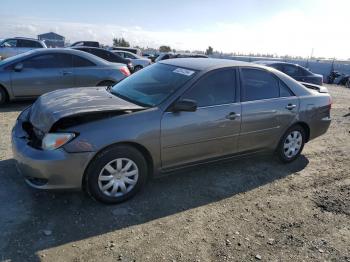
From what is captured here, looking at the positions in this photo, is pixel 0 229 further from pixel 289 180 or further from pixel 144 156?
pixel 289 180

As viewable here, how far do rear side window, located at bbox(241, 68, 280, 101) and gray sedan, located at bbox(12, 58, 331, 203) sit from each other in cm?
2

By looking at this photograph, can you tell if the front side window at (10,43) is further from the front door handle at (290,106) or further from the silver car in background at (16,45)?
the front door handle at (290,106)

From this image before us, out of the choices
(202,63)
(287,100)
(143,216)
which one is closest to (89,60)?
(202,63)

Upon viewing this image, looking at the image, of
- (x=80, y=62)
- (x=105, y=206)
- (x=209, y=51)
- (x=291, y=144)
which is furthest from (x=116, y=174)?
A: (x=209, y=51)

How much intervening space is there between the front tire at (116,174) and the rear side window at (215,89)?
102cm

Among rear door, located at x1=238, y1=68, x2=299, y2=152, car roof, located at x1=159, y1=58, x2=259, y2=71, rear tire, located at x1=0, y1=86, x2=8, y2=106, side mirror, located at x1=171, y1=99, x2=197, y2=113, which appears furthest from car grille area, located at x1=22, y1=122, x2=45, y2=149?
rear tire, located at x1=0, y1=86, x2=8, y2=106

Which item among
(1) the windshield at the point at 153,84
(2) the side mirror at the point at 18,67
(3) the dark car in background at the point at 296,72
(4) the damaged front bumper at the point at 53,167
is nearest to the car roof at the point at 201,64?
(1) the windshield at the point at 153,84

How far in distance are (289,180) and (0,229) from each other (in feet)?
12.5

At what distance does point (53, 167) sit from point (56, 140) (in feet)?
0.90

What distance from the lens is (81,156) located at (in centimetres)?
349

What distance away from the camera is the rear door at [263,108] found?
15.6 ft

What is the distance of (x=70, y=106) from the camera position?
3834 millimetres

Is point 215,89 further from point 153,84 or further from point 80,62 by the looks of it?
point 80,62

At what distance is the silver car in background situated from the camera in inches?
666
